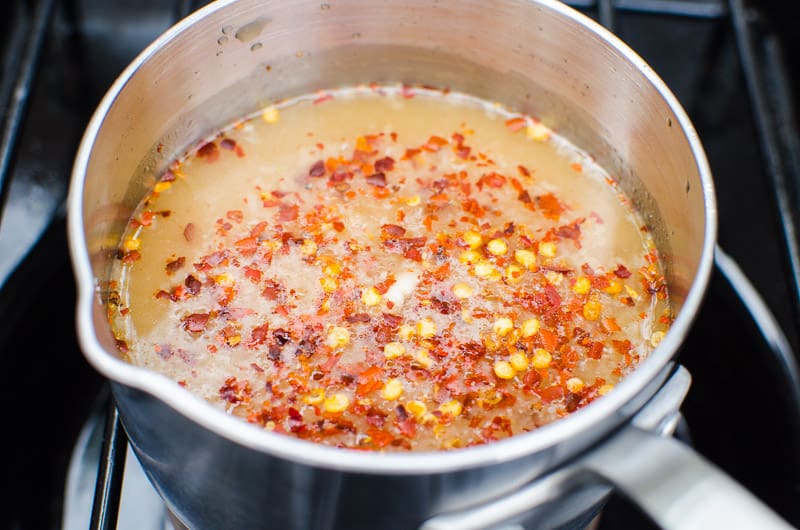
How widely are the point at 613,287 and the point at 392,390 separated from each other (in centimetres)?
38

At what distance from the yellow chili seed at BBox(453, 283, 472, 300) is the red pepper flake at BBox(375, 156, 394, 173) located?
263mm

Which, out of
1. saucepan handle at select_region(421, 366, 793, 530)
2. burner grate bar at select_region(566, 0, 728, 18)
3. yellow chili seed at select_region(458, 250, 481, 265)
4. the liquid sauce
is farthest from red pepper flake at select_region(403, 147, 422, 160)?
saucepan handle at select_region(421, 366, 793, 530)

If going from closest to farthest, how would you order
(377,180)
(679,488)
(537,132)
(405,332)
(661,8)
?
(679,488) → (405,332) → (377,180) → (537,132) → (661,8)

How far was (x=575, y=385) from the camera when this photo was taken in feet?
3.52

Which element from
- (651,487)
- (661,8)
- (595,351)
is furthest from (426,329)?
(661,8)

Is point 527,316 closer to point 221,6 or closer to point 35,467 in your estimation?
point 221,6

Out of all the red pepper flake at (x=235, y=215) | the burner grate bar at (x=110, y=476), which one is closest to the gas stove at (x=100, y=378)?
the burner grate bar at (x=110, y=476)

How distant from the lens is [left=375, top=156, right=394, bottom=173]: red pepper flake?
1.33m

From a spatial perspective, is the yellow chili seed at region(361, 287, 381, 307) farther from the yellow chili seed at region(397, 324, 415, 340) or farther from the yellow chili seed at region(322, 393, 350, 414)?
the yellow chili seed at region(322, 393, 350, 414)

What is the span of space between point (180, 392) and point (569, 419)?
343 mm

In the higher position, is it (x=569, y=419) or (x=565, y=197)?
(x=565, y=197)

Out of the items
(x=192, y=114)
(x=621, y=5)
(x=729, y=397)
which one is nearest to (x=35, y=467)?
(x=192, y=114)

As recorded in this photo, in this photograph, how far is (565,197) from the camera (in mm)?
1323

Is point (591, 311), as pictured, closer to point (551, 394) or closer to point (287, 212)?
point (551, 394)
